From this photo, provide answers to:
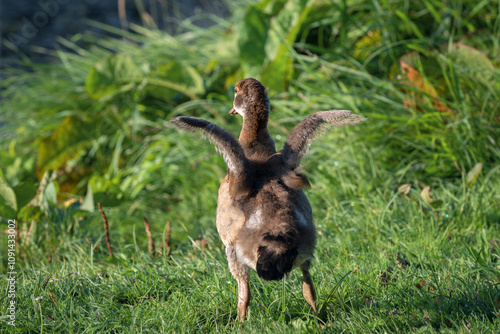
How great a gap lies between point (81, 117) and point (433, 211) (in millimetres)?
4162

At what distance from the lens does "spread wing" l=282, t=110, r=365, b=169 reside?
2.68 m

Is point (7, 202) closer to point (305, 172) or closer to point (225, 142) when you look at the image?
point (225, 142)

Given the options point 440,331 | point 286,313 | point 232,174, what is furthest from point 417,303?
point 232,174

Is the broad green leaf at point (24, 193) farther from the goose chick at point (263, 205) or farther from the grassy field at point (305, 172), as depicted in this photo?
the goose chick at point (263, 205)

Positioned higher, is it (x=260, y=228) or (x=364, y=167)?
(x=260, y=228)

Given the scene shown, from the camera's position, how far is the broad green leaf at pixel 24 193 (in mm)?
3795

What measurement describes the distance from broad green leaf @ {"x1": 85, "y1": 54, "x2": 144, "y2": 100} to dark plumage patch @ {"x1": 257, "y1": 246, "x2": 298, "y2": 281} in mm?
3822

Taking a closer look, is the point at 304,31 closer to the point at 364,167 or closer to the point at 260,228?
the point at 364,167

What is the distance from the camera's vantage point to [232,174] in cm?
263

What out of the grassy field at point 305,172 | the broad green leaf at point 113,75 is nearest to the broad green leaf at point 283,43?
the grassy field at point 305,172

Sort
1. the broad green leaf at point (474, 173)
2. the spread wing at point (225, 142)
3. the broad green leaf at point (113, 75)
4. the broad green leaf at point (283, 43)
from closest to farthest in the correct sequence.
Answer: the spread wing at point (225, 142), the broad green leaf at point (474, 173), the broad green leaf at point (283, 43), the broad green leaf at point (113, 75)

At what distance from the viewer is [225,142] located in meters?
2.56

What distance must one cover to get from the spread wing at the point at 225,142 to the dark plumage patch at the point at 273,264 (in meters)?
0.43

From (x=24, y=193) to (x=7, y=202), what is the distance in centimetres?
13
